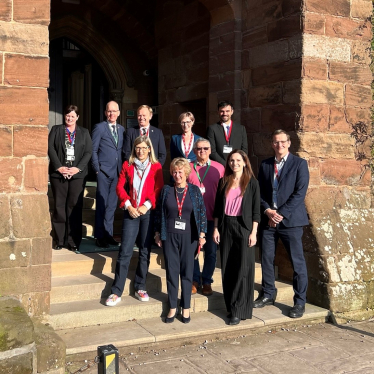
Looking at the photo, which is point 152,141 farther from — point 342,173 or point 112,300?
point 342,173

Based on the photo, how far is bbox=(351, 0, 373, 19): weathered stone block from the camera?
6.30 m

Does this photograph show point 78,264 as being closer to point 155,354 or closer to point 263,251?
point 155,354

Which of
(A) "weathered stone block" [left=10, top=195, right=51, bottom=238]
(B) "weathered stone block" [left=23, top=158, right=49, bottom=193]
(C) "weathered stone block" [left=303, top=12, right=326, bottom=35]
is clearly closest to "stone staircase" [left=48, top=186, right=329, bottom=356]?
(A) "weathered stone block" [left=10, top=195, right=51, bottom=238]

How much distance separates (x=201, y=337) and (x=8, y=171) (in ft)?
6.85

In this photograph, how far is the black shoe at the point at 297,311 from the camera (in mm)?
5148

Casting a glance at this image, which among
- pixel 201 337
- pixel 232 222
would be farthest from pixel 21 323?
pixel 232 222

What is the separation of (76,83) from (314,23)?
5010 millimetres

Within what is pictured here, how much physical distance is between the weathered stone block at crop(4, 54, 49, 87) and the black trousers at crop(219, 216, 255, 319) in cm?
→ 198

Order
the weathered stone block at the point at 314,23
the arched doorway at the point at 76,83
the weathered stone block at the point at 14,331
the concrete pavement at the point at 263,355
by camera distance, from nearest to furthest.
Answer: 1. the weathered stone block at the point at 14,331
2. the concrete pavement at the point at 263,355
3. the weathered stone block at the point at 314,23
4. the arched doorway at the point at 76,83

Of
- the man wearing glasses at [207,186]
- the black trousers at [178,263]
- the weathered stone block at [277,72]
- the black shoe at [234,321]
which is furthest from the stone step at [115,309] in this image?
the weathered stone block at [277,72]

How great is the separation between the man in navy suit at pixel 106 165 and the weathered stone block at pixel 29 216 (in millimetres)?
1368

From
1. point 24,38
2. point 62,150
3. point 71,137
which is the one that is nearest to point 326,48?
point 71,137

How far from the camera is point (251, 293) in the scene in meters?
4.94

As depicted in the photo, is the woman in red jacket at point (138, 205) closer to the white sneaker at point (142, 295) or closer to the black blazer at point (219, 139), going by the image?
the white sneaker at point (142, 295)
